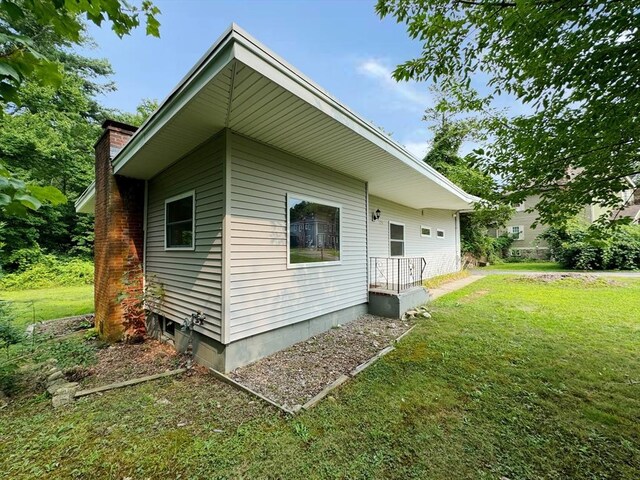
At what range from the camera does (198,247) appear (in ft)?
14.3

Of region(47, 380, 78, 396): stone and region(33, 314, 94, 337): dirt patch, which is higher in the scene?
region(47, 380, 78, 396): stone

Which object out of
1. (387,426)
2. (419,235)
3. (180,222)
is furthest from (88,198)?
(419,235)

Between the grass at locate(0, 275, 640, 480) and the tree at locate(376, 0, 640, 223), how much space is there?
2.06m

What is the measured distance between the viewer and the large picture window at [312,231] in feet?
15.8

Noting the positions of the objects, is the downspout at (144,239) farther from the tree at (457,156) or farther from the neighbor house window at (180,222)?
the tree at (457,156)

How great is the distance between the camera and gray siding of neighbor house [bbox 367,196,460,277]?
8.58 metres

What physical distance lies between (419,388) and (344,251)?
3.14 metres

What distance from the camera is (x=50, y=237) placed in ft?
49.4

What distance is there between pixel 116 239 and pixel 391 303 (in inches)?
232

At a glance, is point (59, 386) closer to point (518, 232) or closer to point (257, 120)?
point (257, 120)

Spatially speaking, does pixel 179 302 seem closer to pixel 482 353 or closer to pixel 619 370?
pixel 482 353

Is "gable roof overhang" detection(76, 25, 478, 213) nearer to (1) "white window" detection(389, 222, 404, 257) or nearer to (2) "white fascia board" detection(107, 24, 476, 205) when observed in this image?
(2) "white fascia board" detection(107, 24, 476, 205)

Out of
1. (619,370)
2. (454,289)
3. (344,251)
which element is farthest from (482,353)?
(454,289)

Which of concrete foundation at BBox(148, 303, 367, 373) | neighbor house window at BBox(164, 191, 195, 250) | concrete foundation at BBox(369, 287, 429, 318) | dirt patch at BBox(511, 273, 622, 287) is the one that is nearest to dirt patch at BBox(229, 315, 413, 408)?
concrete foundation at BBox(148, 303, 367, 373)
